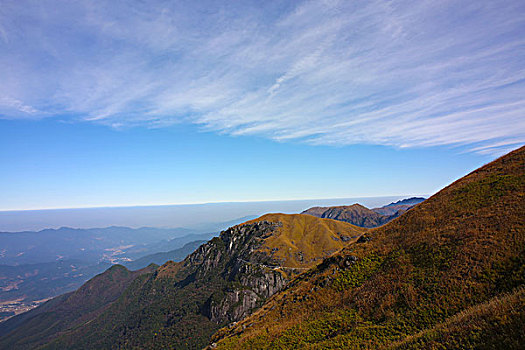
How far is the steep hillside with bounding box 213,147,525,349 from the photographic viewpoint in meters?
19.4

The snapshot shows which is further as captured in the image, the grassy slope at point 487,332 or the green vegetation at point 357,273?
the green vegetation at point 357,273

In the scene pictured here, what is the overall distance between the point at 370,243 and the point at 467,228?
68.5ft

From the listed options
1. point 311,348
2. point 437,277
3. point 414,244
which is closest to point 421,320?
point 437,277

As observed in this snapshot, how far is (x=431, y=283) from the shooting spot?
29203 millimetres

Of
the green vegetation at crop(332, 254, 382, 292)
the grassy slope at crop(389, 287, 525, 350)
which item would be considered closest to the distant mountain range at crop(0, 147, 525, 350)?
the grassy slope at crop(389, 287, 525, 350)

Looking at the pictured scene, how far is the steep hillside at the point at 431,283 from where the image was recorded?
63.7ft

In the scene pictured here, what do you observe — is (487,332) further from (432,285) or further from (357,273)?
(357,273)

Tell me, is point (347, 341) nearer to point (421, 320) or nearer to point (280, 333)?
point (421, 320)

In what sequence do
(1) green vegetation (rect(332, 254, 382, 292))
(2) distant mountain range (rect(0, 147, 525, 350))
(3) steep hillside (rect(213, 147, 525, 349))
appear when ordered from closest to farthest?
(2) distant mountain range (rect(0, 147, 525, 350))
(3) steep hillside (rect(213, 147, 525, 349))
(1) green vegetation (rect(332, 254, 382, 292))

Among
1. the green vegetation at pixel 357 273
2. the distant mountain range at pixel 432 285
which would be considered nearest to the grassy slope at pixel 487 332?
the distant mountain range at pixel 432 285

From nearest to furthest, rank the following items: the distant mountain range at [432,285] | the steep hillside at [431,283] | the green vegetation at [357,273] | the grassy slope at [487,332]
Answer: the grassy slope at [487,332]
the distant mountain range at [432,285]
the steep hillside at [431,283]
the green vegetation at [357,273]

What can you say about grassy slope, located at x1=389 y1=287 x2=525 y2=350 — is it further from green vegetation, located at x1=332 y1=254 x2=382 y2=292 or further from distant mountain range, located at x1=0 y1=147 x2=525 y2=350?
green vegetation, located at x1=332 y1=254 x2=382 y2=292

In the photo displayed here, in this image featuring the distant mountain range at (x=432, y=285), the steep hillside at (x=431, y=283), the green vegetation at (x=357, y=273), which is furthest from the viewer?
the green vegetation at (x=357, y=273)

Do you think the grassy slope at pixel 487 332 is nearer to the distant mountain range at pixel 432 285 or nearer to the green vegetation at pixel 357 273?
the distant mountain range at pixel 432 285
